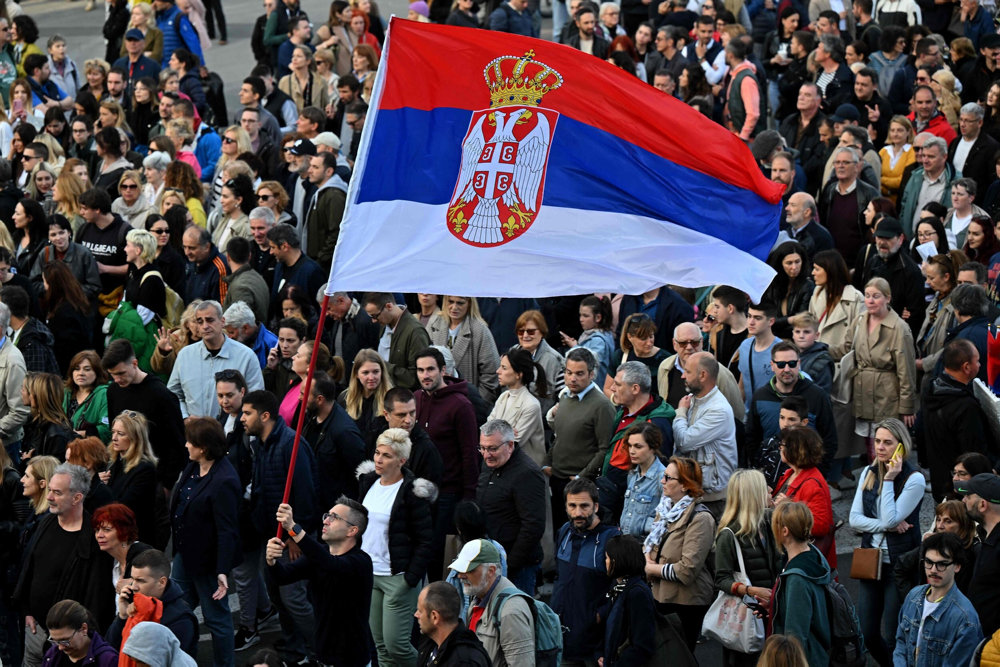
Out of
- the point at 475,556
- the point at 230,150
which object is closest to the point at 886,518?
the point at 475,556

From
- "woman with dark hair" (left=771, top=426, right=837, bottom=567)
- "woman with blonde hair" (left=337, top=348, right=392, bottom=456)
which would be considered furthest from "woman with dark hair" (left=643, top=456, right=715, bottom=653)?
"woman with blonde hair" (left=337, top=348, right=392, bottom=456)

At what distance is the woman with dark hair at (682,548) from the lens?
8891 mm

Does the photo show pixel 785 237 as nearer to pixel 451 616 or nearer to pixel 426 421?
pixel 426 421

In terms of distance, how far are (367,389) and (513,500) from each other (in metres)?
1.65

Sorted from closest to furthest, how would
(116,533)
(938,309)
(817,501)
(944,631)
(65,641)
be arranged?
(65,641)
(944,631)
(817,501)
(116,533)
(938,309)

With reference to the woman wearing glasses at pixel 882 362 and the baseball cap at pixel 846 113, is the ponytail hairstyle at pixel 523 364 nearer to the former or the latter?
the woman wearing glasses at pixel 882 362

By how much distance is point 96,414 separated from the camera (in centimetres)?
1077

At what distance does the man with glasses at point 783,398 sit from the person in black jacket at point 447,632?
338cm

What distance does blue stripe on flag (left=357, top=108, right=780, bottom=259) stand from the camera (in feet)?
25.4

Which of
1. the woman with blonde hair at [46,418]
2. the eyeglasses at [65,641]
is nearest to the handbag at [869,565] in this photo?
the eyeglasses at [65,641]

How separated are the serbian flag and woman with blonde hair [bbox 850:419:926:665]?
1.87m

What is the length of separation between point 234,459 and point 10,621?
1.72m

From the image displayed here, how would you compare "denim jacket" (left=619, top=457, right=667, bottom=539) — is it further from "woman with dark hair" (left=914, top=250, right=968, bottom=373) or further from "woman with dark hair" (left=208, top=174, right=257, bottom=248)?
"woman with dark hair" (left=208, top=174, right=257, bottom=248)

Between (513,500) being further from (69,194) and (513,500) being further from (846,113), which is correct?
(846,113)
